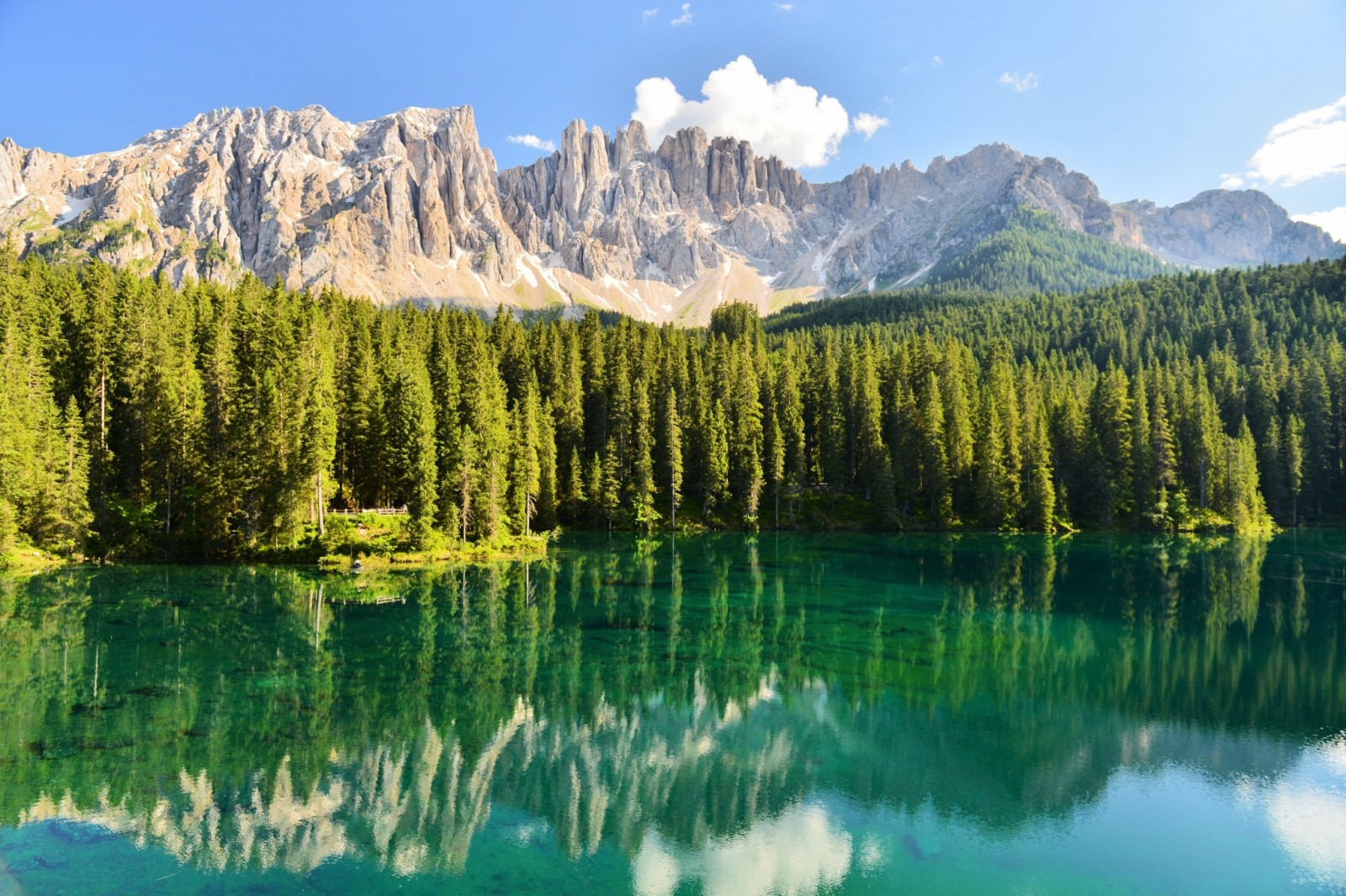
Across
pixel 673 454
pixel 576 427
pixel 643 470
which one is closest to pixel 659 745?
pixel 643 470

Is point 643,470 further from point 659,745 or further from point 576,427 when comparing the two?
point 659,745

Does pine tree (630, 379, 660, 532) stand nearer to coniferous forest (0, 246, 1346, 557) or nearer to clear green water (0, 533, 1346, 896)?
coniferous forest (0, 246, 1346, 557)

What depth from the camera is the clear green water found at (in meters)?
15.4

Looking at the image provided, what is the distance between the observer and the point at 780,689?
89.3 ft

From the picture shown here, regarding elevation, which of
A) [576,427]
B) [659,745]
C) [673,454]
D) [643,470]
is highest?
[576,427]

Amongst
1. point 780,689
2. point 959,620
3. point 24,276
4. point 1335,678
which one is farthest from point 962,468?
point 24,276

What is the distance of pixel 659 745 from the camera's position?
21891 millimetres

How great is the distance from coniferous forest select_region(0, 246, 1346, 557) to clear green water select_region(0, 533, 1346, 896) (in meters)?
14.3

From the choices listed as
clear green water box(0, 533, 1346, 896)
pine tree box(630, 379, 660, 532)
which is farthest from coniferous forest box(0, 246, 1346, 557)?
clear green water box(0, 533, 1346, 896)

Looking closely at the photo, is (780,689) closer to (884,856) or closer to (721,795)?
(721,795)

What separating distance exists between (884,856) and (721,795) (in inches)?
169

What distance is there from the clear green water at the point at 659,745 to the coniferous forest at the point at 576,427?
46.8ft

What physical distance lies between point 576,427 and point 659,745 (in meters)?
66.5

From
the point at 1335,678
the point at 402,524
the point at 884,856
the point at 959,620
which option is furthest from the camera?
the point at 402,524
